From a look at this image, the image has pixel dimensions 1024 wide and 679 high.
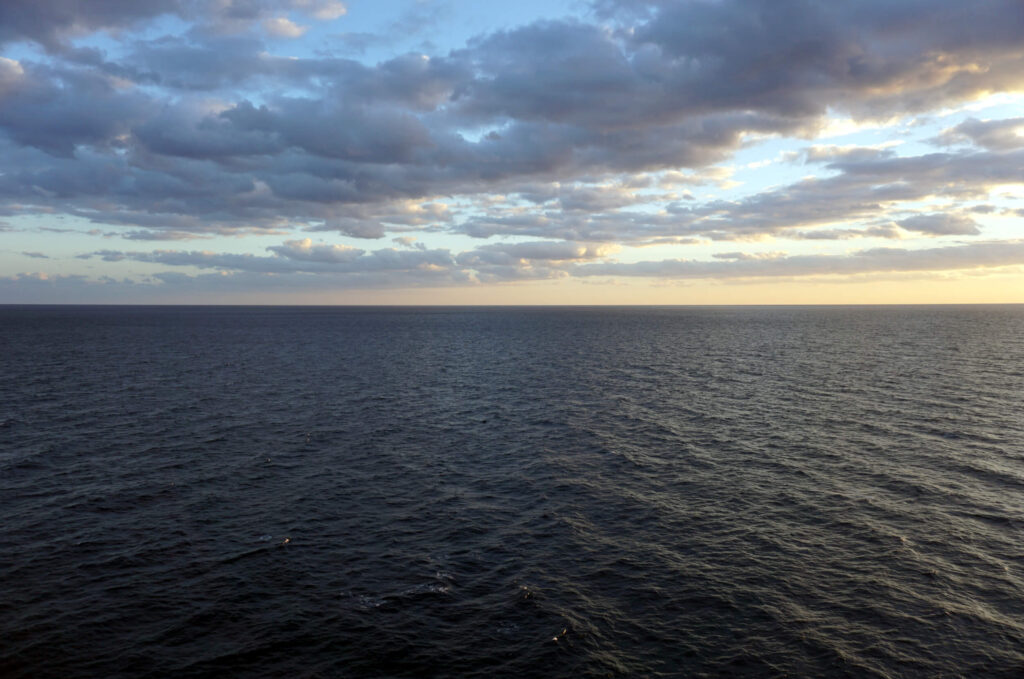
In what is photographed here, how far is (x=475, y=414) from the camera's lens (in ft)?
241

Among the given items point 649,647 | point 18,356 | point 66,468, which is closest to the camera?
point 649,647

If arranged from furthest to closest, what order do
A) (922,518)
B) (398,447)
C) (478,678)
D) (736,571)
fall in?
(398,447) → (922,518) → (736,571) → (478,678)

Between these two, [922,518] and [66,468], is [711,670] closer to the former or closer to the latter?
[922,518]

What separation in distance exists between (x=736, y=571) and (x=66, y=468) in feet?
169

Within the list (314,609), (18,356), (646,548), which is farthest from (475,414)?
(18,356)

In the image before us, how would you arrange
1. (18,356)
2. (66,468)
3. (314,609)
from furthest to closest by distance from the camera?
(18,356), (66,468), (314,609)

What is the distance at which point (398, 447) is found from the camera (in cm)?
5731

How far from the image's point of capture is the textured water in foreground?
25.9 metres

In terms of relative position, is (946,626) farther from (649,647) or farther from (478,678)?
(478,678)

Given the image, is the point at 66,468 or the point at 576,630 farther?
the point at 66,468

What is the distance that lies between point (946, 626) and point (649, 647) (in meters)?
14.1

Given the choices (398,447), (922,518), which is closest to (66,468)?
(398,447)

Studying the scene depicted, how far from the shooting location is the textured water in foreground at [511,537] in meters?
25.9

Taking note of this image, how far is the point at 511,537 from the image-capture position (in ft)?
121
